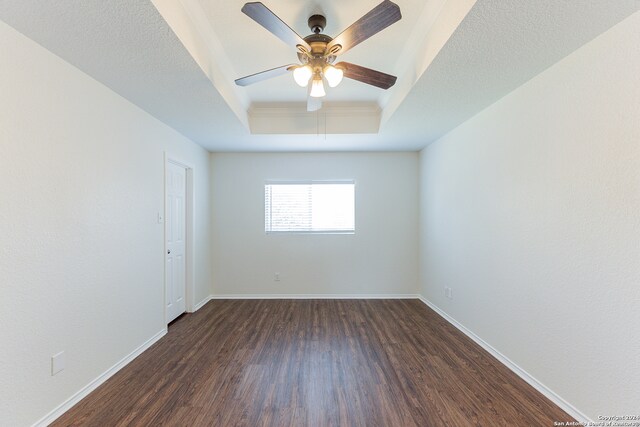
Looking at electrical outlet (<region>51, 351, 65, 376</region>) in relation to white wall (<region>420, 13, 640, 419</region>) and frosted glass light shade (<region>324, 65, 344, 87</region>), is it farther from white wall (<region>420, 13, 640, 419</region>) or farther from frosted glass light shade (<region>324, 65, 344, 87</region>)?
white wall (<region>420, 13, 640, 419</region>)

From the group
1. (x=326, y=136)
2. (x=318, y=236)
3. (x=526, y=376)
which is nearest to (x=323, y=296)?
(x=318, y=236)

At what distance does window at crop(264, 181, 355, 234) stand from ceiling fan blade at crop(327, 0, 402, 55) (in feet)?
9.17

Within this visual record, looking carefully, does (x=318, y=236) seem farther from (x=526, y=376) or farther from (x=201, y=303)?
(x=526, y=376)

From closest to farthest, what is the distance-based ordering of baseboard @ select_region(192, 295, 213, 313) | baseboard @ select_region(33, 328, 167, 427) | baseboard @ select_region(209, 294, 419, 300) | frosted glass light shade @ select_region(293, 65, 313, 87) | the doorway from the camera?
baseboard @ select_region(33, 328, 167, 427) → frosted glass light shade @ select_region(293, 65, 313, 87) → the doorway → baseboard @ select_region(192, 295, 213, 313) → baseboard @ select_region(209, 294, 419, 300)

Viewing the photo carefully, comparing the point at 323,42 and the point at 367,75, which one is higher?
the point at 323,42

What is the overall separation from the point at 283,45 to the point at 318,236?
2.82 m

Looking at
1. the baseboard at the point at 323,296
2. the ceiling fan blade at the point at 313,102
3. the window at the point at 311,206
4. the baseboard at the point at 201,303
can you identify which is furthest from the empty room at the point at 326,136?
the window at the point at 311,206

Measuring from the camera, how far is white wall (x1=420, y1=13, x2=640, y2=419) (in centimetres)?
151

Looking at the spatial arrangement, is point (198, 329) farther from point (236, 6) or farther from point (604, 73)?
point (604, 73)

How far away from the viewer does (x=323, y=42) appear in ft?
5.86

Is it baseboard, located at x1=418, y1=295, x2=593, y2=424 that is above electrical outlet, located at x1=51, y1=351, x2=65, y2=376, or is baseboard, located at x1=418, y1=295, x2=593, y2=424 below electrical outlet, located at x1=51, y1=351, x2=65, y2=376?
below

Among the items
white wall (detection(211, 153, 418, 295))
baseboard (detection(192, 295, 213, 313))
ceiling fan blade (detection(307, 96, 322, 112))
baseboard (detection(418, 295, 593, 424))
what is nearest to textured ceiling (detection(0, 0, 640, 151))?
ceiling fan blade (detection(307, 96, 322, 112))

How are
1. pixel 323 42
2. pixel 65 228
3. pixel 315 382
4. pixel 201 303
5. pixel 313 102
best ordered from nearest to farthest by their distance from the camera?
pixel 323 42
pixel 65 228
pixel 315 382
pixel 313 102
pixel 201 303

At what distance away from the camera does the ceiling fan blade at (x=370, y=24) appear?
4.53 ft
